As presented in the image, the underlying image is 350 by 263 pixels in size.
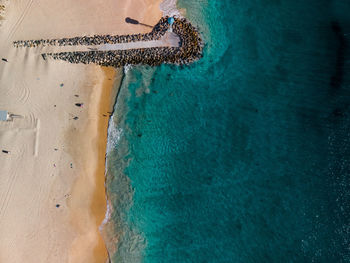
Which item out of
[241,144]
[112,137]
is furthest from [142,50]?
[241,144]

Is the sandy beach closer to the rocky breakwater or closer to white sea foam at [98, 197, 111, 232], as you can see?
white sea foam at [98, 197, 111, 232]

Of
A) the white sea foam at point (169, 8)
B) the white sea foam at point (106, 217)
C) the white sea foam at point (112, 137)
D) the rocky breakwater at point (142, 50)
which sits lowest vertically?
the white sea foam at point (106, 217)

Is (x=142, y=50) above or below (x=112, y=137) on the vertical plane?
above

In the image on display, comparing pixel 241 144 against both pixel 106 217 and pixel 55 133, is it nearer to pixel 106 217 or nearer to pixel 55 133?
pixel 106 217

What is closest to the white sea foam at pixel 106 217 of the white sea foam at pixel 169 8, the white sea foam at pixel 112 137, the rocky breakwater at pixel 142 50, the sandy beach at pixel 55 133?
the sandy beach at pixel 55 133

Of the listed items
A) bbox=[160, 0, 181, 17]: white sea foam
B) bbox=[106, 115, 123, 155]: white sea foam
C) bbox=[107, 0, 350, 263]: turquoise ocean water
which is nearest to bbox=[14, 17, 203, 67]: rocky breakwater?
bbox=[160, 0, 181, 17]: white sea foam

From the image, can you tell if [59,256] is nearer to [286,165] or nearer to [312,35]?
[286,165]

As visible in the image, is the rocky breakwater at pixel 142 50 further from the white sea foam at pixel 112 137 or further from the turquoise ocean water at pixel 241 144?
the white sea foam at pixel 112 137
